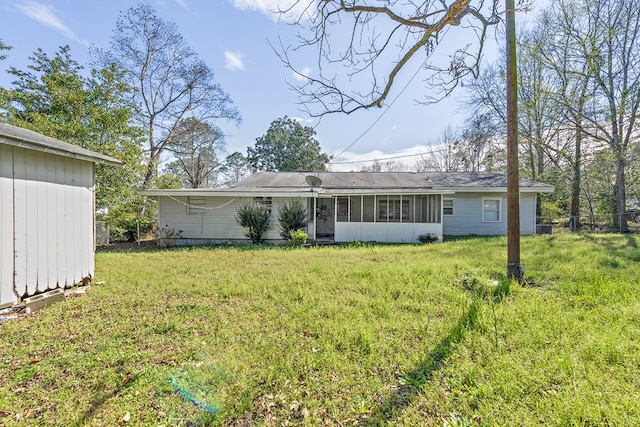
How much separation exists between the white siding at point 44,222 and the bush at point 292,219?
6771 mm

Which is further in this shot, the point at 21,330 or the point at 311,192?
the point at 311,192

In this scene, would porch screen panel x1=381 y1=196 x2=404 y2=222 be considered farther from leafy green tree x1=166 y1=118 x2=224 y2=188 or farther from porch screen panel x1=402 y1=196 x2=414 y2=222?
leafy green tree x1=166 y1=118 x2=224 y2=188

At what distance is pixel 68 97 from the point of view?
11172mm

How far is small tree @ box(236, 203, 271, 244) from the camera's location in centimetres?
1151

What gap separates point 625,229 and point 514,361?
19383 mm

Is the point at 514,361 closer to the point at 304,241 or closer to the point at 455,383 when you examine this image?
the point at 455,383

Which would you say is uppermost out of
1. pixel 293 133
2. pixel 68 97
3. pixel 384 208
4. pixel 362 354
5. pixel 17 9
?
pixel 293 133

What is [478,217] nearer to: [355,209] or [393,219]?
[393,219]

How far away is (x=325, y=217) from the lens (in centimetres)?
1412

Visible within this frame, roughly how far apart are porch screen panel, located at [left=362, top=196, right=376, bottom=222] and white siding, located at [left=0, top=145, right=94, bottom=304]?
10173 mm

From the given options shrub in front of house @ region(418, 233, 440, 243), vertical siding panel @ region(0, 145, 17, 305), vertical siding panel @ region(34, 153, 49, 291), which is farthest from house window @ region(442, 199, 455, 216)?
vertical siding panel @ region(0, 145, 17, 305)

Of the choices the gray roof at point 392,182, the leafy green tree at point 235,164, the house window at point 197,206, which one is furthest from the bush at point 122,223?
the leafy green tree at point 235,164

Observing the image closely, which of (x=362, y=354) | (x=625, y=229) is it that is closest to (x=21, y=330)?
(x=362, y=354)

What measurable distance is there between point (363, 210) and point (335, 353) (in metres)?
10.2
